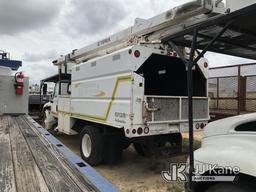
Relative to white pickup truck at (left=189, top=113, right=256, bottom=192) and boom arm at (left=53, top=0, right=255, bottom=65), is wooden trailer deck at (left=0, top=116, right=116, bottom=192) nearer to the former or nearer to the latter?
white pickup truck at (left=189, top=113, right=256, bottom=192)

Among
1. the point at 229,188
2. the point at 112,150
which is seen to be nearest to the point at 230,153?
the point at 229,188

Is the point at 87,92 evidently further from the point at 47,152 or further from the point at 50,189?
the point at 50,189

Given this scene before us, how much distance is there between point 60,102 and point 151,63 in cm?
385

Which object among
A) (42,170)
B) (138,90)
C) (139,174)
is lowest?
(139,174)

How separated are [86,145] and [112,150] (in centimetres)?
84

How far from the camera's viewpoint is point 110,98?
644cm

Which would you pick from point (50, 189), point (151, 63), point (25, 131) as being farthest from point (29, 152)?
point (151, 63)

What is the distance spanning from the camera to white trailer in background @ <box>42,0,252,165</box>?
571 cm

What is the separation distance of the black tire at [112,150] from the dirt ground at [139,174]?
201 mm

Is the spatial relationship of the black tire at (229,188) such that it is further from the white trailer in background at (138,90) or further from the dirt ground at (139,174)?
the white trailer in background at (138,90)

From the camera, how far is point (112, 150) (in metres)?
6.88

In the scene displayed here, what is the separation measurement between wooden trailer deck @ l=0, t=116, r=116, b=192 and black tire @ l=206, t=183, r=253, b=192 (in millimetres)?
981

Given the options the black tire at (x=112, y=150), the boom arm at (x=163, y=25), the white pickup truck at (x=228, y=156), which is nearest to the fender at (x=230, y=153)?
the white pickup truck at (x=228, y=156)

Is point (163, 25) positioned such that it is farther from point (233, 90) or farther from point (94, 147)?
point (233, 90)
